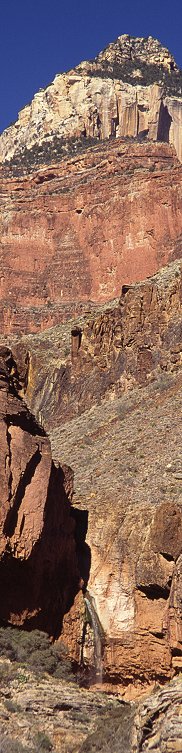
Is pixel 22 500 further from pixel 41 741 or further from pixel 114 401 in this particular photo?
pixel 114 401

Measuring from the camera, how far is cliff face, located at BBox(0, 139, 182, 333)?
9875cm

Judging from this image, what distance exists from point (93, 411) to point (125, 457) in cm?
1387

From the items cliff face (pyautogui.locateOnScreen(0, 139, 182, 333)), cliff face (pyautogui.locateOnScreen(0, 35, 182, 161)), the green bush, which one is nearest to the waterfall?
the green bush

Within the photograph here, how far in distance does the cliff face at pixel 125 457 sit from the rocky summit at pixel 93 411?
8 centimetres

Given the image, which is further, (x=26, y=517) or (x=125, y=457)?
(x=125, y=457)

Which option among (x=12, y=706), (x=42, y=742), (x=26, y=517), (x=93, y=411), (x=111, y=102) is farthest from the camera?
(x=111, y=102)

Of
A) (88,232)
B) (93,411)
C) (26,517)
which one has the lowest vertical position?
(26,517)

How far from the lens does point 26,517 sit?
39.8 metres

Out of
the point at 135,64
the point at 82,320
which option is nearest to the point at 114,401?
the point at 82,320

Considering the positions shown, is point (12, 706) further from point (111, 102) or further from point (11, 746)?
point (111, 102)

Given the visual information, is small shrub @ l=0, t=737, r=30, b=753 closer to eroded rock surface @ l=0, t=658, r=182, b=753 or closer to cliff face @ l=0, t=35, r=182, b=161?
eroded rock surface @ l=0, t=658, r=182, b=753

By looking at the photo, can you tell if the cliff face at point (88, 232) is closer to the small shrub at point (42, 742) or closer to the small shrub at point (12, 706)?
the small shrub at point (12, 706)

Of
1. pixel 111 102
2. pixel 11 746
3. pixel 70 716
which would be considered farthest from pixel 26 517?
pixel 111 102

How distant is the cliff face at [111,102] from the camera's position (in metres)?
125
